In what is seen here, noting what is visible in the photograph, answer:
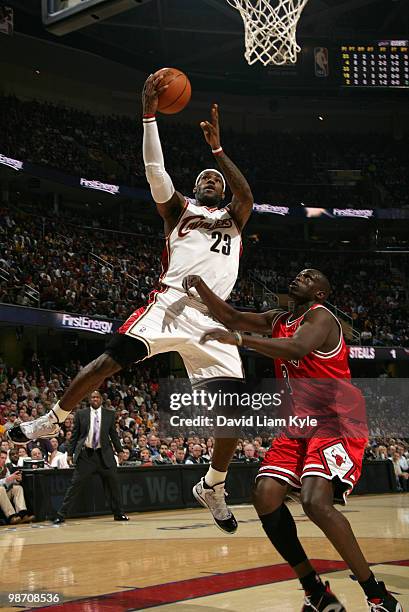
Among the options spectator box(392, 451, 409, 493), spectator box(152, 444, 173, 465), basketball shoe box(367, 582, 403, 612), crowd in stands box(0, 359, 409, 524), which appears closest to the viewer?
basketball shoe box(367, 582, 403, 612)

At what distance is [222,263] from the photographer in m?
5.95

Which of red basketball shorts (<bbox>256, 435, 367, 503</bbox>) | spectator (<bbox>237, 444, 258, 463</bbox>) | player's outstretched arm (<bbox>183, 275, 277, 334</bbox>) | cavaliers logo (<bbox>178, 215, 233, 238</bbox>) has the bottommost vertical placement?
spectator (<bbox>237, 444, 258, 463</bbox>)

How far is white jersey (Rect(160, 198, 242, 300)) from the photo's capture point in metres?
5.89

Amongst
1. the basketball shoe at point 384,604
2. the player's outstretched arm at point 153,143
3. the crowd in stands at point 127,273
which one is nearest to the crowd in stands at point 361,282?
the crowd in stands at point 127,273

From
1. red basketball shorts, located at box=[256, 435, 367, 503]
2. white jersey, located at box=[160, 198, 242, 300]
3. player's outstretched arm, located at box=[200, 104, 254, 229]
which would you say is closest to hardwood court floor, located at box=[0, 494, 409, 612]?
red basketball shorts, located at box=[256, 435, 367, 503]

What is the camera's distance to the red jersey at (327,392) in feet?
16.1

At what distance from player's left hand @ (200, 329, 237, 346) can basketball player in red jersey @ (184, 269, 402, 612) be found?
18 centimetres

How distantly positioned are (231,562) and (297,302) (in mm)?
3213

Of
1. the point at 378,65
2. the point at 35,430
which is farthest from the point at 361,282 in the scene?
the point at 35,430

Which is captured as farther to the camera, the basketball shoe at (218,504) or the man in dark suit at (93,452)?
the man in dark suit at (93,452)

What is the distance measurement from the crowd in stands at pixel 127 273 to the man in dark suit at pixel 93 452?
8129mm

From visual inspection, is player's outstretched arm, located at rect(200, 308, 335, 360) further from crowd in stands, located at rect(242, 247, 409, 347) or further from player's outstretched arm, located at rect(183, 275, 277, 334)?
crowd in stands, located at rect(242, 247, 409, 347)

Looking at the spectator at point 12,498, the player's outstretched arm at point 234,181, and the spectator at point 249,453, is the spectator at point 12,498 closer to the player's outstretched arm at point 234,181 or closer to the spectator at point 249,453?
the spectator at point 249,453

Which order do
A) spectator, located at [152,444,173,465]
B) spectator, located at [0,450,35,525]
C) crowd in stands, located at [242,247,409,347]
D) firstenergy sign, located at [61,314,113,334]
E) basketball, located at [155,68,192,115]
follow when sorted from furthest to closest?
crowd in stands, located at [242,247,409,347]
firstenergy sign, located at [61,314,113,334]
spectator, located at [152,444,173,465]
spectator, located at [0,450,35,525]
basketball, located at [155,68,192,115]
